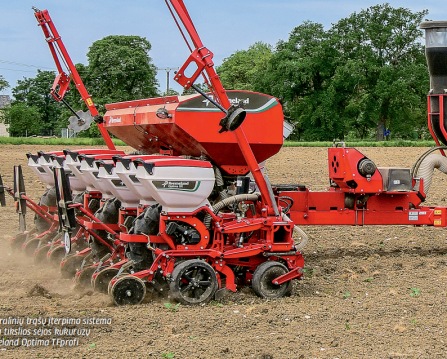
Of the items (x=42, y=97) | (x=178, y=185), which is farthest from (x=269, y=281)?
(x=42, y=97)

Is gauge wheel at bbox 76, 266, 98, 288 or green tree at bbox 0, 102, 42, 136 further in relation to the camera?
green tree at bbox 0, 102, 42, 136

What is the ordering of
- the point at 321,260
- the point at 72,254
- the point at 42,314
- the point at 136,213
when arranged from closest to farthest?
1. the point at 42,314
2. the point at 136,213
3. the point at 72,254
4. the point at 321,260

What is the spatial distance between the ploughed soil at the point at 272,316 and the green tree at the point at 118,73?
3227 cm

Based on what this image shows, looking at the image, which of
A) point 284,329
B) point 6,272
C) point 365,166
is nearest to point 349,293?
point 284,329

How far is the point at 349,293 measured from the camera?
7242mm

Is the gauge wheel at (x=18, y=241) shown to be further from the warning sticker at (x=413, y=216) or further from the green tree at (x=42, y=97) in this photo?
the green tree at (x=42, y=97)

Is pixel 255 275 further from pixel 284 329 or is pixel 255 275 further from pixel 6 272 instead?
pixel 6 272

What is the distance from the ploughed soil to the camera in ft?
17.0

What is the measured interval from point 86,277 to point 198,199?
75.1 inches

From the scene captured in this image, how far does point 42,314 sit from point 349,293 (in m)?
3.42

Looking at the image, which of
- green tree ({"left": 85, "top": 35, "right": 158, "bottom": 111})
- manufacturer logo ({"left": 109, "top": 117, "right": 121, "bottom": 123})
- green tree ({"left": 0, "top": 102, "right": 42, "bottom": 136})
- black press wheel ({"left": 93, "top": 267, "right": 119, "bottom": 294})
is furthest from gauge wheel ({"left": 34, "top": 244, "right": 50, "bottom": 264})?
green tree ({"left": 0, "top": 102, "right": 42, "bottom": 136})

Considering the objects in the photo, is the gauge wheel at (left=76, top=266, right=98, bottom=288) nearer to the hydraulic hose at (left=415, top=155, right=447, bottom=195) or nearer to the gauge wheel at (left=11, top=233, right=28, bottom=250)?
the gauge wheel at (left=11, top=233, right=28, bottom=250)

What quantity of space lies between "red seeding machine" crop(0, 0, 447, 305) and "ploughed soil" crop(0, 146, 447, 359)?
0.34 meters

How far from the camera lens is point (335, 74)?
44844 mm
